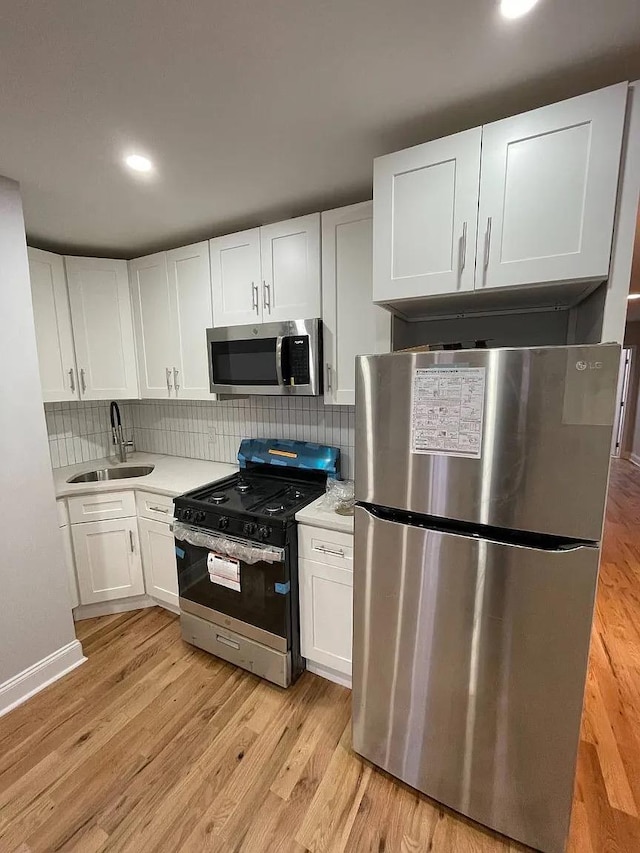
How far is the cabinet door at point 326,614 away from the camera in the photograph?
1742mm

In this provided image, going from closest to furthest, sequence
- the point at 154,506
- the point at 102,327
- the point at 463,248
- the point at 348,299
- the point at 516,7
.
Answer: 1. the point at 516,7
2. the point at 463,248
3. the point at 348,299
4. the point at 154,506
5. the point at 102,327

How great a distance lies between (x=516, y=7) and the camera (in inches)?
36.0

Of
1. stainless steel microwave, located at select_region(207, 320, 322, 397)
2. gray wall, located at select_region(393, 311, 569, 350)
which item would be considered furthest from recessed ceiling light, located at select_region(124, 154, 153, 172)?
gray wall, located at select_region(393, 311, 569, 350)

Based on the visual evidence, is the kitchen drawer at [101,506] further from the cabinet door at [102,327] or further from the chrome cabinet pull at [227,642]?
the chrome cabinet pull at [227,642]

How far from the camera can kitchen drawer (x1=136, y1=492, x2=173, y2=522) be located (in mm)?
2238

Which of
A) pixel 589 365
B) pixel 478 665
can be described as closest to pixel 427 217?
pixel 589 365

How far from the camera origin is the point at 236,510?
187 cm

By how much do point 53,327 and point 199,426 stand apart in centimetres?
112

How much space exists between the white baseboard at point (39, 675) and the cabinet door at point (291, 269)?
216 cm

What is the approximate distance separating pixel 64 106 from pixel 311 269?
1.09 m

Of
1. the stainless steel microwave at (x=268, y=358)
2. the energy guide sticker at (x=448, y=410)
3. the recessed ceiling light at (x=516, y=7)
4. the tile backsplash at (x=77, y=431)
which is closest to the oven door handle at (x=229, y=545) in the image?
the stainless steel microwave at (x=268, y=358)

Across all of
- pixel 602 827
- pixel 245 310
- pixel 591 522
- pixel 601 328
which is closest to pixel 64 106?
pixel 245 310

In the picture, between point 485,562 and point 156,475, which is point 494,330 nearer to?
point 485,562

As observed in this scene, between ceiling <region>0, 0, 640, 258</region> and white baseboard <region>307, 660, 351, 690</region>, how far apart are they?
242 cm
